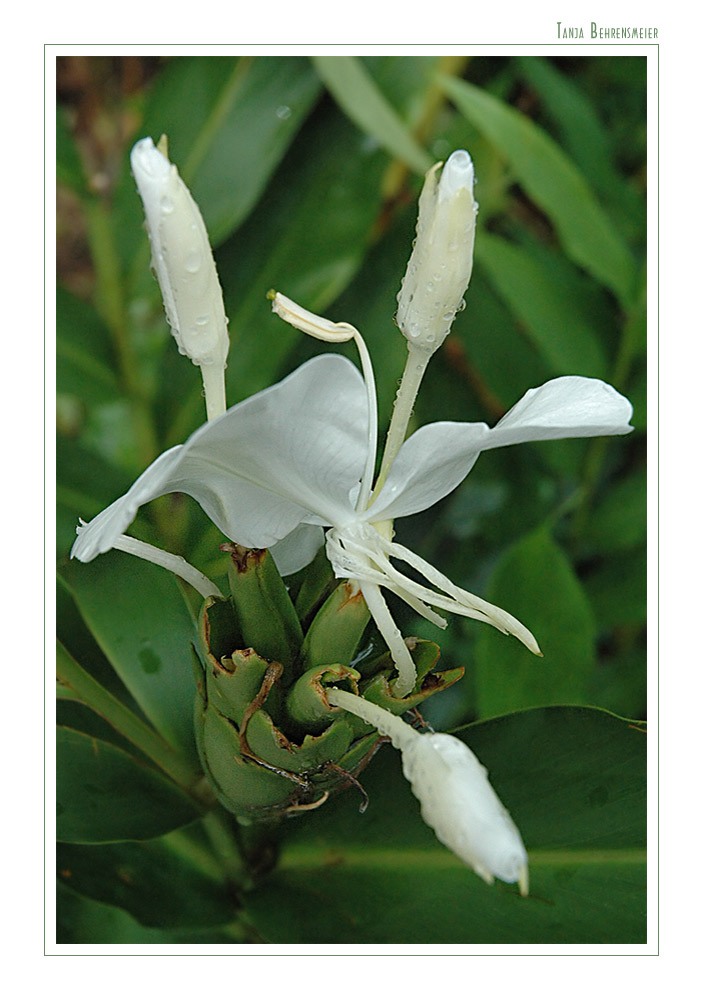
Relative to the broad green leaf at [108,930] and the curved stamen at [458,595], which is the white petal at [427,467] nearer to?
the curved stamen at [458,595]

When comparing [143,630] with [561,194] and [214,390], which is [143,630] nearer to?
[214,390]

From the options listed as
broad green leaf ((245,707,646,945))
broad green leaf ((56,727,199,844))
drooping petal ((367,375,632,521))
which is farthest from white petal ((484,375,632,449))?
broad green leaf ((56,727,199,844))

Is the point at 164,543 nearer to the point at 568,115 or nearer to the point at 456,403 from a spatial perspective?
the point at 456,403

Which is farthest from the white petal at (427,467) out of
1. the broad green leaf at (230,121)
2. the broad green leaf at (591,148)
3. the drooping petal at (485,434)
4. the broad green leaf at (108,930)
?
the broad green leaf at (591,148)

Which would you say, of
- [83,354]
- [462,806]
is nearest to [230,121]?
[83,354]

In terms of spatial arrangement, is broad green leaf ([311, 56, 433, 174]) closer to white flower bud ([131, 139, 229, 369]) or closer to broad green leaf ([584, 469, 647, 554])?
broad green leaf ([584, 469, 647, 554])

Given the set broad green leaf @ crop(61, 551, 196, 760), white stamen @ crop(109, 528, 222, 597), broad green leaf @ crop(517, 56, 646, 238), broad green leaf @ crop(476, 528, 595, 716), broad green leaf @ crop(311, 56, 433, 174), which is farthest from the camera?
broad green leaf @ crop(517, 56, 646, 238)
